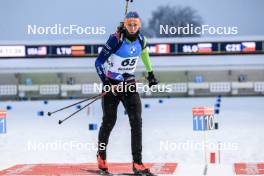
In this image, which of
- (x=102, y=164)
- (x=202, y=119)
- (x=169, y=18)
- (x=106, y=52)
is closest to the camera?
(x=106, y=52)

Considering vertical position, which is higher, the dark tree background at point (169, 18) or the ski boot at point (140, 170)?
the dark tree background at point (169, 18)

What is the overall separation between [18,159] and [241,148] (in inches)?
184

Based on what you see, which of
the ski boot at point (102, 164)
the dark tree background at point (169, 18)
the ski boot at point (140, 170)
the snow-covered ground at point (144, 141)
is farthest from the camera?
the dark tree background at point (169, 18)

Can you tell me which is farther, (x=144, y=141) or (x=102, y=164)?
(x=144, y=141)

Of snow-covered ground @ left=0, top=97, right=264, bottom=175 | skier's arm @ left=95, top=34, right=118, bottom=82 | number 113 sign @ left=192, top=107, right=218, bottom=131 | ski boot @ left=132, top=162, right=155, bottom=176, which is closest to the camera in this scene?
skier's arm @ left=95, top=34, right=118, bottom=82

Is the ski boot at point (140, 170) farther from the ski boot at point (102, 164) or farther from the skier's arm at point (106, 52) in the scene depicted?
the skier's arm at point (106, 52)

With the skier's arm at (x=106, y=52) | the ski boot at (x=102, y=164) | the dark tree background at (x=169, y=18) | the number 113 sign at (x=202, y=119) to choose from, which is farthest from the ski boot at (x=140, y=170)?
the dark tree background at (x=169, y=18)

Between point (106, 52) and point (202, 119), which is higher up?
point (106, 52)

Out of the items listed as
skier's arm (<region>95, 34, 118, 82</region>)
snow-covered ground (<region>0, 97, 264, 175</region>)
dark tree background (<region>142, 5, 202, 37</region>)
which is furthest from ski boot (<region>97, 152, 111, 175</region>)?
dark tree background (<region>142, 5, 202, 37</region>)

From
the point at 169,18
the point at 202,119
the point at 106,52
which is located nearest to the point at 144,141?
the point at 202,119

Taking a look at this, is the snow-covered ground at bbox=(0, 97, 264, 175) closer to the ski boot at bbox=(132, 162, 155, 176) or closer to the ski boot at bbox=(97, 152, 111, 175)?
the ski boot at bbox=(132, 162, 155, 176)

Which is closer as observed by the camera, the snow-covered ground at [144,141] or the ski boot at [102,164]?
the ski boot at [102,164]

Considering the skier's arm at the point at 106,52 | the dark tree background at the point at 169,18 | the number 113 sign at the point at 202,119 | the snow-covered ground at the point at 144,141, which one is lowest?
the snow-covered ground at the point at 144,141

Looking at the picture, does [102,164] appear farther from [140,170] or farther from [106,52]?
[106,52]
